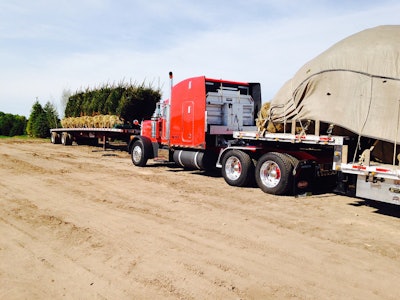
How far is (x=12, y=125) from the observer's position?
42.1 metres

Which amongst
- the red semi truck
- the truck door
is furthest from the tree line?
the truck door

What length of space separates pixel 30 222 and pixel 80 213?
0.93 meters

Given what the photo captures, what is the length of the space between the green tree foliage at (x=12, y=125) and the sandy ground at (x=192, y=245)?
117ft

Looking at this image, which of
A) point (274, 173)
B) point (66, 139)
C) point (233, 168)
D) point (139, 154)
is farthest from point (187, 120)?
point (66, 139)

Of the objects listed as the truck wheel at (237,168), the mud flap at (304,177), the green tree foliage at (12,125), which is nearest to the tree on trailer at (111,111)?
the truck wheel at (237,168)

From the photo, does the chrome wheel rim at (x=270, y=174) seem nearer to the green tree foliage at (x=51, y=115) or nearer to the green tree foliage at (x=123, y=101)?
the green tree foliage at (x=123, y=101)

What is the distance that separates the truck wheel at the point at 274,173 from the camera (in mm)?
9273

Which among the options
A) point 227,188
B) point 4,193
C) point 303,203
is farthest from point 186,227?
point 4,193

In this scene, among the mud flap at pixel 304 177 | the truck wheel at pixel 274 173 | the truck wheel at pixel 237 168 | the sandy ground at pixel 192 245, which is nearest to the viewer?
the sandy ground at pixel 192 245

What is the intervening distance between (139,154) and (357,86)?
30.8ft

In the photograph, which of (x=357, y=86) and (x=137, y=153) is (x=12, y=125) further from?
(x=357, y=86)

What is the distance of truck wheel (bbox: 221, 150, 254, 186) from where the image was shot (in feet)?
34.5

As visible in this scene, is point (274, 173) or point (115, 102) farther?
point (115, 102)

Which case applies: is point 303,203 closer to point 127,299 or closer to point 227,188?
point 227,188
